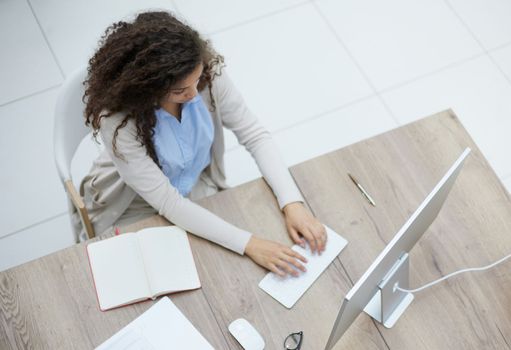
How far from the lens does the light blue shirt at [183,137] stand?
1614mm

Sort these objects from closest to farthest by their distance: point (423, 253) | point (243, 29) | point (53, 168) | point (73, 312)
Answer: point (73, 312) → point (423, 253) → point (53, 168) → point (243, 29)

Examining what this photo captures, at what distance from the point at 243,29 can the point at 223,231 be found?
1622 mm

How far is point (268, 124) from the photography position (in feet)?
8.73

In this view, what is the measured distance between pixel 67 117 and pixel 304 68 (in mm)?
1396

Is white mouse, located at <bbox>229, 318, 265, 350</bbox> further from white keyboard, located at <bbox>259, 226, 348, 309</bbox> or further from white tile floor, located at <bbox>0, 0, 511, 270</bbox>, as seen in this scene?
white tile floor, located at <bbox>0, 0, 511, 270</bbox>

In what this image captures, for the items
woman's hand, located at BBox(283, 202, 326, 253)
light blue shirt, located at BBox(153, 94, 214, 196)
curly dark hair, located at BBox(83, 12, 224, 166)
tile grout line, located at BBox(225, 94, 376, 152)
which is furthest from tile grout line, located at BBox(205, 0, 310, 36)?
woman's hand, located at BBox(283, 202, 326, 253)

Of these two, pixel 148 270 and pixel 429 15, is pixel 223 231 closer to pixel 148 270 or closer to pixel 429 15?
pixel 148 270

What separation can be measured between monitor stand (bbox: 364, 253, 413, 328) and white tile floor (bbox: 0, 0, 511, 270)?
3.86 ft

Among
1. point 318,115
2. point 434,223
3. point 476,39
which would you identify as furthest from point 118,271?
point 476,39

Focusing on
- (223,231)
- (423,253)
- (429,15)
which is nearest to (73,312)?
(223,231)

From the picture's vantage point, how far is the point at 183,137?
1669 mm

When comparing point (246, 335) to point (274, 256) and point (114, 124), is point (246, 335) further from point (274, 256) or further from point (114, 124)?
point (114, 124)

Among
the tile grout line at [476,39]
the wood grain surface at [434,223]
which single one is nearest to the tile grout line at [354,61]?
the tile grout line at [476,39]

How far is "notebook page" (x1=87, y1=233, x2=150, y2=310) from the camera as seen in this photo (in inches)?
57.9
